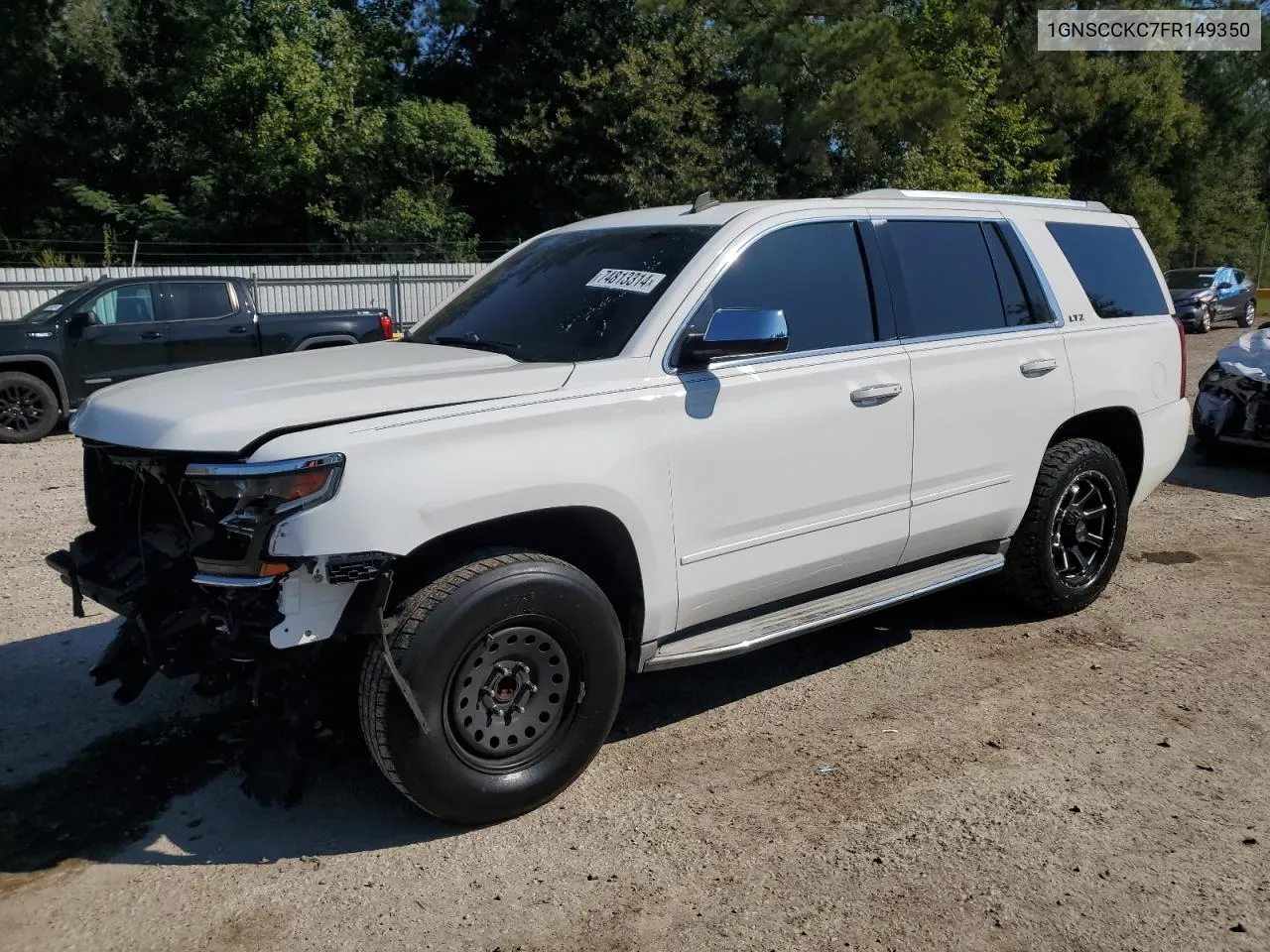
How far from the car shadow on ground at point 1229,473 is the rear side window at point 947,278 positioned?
171 inches

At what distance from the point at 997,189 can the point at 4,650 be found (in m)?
32.8

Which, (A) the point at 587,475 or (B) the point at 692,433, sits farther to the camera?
(B) the point at 692,433

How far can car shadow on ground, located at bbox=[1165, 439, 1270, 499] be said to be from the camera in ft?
28.2

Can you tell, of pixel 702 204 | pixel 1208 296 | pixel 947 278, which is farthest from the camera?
pixel 1208 296

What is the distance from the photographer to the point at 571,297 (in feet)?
13.8

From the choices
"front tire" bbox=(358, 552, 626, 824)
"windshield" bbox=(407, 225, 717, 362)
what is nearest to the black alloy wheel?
"windshield" bbox=(407, 225, 717, 362)

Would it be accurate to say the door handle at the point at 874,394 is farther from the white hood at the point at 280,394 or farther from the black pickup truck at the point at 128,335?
the black pickup truck at the point at 128,335

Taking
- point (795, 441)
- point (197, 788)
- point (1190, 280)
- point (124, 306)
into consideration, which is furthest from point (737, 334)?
point (1190, 280)

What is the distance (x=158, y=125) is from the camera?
3188cm

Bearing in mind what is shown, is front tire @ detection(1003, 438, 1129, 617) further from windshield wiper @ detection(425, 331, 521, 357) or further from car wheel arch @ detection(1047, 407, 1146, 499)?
windshield wiper @ detection(425, 331, 521, 357)

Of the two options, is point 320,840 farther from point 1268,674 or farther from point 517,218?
point 517,218

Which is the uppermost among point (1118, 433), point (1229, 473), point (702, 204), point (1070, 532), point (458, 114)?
point (458, 114)

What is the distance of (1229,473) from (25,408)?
1155 cm

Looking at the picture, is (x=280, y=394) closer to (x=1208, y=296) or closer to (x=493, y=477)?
(x=493, y=477)
